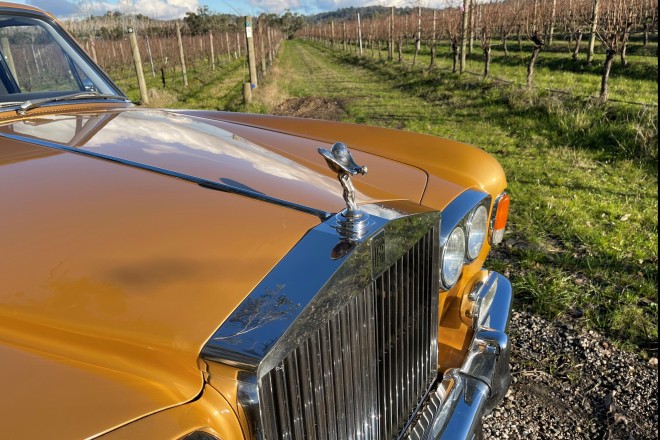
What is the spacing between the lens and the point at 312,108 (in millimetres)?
11164

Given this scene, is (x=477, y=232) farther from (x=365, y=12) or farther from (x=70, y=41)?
(x=365, y=12)

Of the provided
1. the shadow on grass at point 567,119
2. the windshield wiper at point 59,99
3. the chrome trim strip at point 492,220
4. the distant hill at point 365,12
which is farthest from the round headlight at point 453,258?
the distant hill at point 365,12

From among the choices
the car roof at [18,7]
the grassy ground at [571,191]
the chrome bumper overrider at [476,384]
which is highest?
the car roof at [18,7]

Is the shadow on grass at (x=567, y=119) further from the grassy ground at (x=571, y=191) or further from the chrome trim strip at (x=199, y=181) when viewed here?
the chrome trim strip at (x=199, y=181)

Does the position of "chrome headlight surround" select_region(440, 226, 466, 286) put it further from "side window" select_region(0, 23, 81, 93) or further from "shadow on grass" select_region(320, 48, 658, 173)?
"shadow on grass" select_region(320, 48, 658, 173)

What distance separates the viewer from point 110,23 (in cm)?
966

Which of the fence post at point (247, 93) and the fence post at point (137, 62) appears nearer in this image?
the fence post at point (137, 62)

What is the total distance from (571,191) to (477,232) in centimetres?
356

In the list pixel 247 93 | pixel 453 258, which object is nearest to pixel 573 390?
pixel 453 258

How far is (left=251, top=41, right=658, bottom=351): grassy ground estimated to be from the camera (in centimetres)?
313

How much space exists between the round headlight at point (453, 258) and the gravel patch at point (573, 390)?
84 centimetres

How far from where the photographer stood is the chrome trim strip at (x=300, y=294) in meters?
0.96

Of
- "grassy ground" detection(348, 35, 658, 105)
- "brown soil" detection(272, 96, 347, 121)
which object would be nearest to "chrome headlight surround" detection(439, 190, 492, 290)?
"brown soil" detection(272, 96, 347, 121)

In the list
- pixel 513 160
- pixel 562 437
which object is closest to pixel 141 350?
pixel 562 437
